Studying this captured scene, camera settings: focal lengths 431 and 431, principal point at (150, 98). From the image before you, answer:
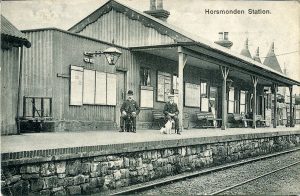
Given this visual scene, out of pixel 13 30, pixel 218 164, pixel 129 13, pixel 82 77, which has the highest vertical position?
pixel 129 13

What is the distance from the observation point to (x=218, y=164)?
12.9 metres

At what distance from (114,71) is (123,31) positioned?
2.32 m

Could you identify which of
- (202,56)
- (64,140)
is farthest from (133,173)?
(202,56)

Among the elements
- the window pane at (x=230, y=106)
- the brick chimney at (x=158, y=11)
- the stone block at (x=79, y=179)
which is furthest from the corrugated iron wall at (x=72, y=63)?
the window pane at (x=230, y=106)

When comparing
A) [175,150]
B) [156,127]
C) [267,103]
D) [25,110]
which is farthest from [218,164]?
[267,103]

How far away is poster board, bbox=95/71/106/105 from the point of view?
527 inches

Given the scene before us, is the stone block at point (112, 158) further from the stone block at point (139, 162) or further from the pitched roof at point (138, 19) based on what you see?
the pitched roof at point (138, 19)

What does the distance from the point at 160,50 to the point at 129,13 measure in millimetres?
1956

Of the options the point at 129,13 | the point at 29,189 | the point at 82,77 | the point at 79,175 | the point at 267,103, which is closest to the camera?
the point at 29,189

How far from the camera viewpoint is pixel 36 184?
6.41 metres

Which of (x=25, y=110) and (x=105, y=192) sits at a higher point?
(x=25, y=110)

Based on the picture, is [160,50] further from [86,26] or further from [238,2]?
[238,2]

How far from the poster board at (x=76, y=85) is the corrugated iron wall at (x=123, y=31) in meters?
3.51

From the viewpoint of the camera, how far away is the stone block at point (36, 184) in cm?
633
